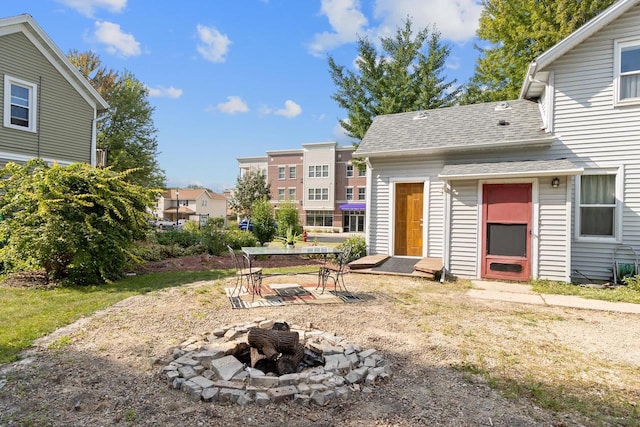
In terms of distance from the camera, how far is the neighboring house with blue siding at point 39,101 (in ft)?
37.3

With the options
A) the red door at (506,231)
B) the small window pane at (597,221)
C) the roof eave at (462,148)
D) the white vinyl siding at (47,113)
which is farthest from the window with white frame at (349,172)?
the small window pane at (597,221)

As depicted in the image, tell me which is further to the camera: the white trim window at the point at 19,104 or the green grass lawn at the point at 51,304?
the white trim window at the point at 19,104

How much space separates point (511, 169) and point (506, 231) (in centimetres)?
158

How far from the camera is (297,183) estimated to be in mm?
43625

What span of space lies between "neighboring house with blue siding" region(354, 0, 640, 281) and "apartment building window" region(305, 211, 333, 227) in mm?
32291

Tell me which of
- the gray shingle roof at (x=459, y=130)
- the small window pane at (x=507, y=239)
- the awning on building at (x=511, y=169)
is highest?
the gray shingle roof at (x=459, y=130)

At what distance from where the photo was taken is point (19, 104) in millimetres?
11812

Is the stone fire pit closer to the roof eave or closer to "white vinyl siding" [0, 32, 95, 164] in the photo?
the roof eave

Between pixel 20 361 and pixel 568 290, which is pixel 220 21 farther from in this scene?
pixel 568 290

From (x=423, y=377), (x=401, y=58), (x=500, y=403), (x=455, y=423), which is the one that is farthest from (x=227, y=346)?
(x=401, y=58)

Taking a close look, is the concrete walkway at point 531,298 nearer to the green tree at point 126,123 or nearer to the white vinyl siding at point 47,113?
the white vinyl siding at point 47,113

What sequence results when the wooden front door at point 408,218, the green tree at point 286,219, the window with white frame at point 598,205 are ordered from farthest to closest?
the green tree at point 286,219, the wooden front door at point 408,218, the window with white frame at point 598,205

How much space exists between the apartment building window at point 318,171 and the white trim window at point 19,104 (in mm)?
31462

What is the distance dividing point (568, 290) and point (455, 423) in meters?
6.69
